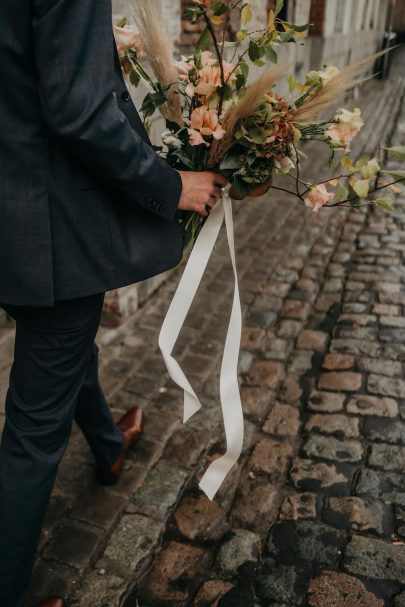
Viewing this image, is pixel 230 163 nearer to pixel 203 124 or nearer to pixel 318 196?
pixel 203 124

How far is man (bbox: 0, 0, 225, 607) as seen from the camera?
1.34m

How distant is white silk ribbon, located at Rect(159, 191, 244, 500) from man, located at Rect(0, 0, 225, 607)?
124 millimetres

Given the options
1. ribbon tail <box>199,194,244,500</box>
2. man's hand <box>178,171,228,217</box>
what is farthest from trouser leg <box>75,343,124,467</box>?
man's hand <box>178,171,228,217</box>

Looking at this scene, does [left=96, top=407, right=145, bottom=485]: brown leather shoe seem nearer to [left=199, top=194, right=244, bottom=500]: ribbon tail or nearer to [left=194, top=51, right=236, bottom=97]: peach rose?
[left=199, top=194, right=244, bottom=500]: ribbon tail

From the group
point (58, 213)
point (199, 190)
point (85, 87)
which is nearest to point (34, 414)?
point (58, 213)

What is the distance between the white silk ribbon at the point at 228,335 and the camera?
6.23ft

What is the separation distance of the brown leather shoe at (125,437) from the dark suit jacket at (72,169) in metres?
1.06

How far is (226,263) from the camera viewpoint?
4520mm

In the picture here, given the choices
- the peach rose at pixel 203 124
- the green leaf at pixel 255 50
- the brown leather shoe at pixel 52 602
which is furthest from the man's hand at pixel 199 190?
the brown leather shoe at pixel 52 602

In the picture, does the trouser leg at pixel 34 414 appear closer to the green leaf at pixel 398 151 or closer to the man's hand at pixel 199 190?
the man's hand at pixel 199 190

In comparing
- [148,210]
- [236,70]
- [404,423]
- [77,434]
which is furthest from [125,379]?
[236,70]

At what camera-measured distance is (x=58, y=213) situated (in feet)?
5.07

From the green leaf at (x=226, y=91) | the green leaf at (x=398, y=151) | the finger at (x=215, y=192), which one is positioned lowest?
the finger at (x=215, y=192)

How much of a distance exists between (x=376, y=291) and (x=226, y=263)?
1.13m
